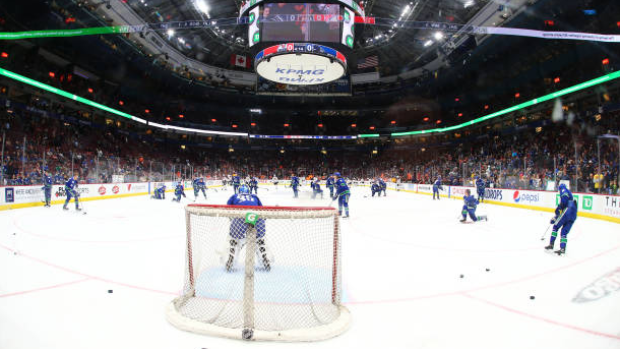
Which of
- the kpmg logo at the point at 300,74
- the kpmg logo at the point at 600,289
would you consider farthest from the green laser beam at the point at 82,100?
the kpmg logo at the point at 600,289

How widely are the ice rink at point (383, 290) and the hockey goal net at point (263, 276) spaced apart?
7.4 inches

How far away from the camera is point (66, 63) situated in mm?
22938

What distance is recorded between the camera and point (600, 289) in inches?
158

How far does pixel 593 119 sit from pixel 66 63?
35165 millimetres

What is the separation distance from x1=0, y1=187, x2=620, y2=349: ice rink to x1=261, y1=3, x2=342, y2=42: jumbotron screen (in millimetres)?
8919

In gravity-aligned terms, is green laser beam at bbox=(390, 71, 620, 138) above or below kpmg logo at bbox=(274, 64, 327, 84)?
above

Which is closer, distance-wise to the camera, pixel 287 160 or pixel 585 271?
pixel 585 271

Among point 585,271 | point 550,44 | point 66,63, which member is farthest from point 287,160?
point 585,271

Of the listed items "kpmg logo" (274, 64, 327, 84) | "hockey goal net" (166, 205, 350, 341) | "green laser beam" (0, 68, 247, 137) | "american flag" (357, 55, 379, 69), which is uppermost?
"american flag" (357, 55, 379, 69)

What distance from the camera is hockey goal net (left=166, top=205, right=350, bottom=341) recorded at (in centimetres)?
275

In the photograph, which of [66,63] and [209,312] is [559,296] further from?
[66,63]

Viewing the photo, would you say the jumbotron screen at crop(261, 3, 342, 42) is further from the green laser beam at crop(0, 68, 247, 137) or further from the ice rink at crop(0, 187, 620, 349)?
the green laser beam at crop(0, 68, 247, 137)

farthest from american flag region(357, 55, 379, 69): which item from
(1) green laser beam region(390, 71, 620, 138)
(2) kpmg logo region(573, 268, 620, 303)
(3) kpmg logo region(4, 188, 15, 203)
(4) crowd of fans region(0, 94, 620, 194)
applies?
Answer: (2) kpmg logo region(573, 268, 620, 303)

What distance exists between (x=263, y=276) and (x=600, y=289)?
13.9ft
